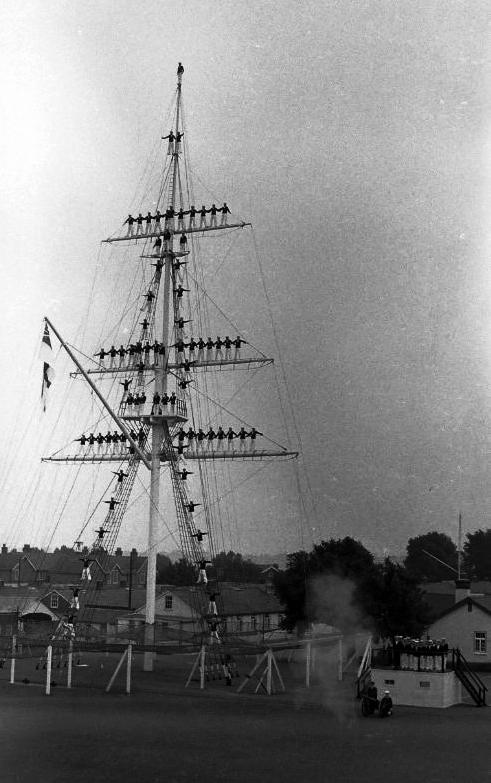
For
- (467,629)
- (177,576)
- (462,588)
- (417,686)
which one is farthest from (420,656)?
(177,576)

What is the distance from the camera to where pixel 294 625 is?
5206 centimetres

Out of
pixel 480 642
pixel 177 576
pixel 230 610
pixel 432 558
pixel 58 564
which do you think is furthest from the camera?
pixel 432 558

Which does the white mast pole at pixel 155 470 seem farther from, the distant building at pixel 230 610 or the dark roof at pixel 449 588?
the dark roof at pixel 449 588

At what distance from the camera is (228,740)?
2345 cm

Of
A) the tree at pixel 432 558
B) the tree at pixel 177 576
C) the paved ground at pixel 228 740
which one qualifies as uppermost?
the tree at pixel 432 558

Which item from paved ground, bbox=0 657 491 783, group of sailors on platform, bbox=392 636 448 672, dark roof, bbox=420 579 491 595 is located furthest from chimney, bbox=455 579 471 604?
group of sailors on platform, bbox=392 636 448 672

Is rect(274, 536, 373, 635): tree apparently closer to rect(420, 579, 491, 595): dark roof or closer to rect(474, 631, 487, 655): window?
rect(474, 631, 487, 655): window

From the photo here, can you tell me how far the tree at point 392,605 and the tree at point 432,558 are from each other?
64.3 meters

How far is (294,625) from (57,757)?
33186 mm

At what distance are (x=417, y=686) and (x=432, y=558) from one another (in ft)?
285

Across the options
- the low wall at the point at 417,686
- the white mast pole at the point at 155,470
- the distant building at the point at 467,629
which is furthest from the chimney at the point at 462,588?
the low wall at the point at 417,686

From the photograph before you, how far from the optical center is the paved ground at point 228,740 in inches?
749

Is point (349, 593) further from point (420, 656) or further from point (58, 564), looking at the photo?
point (58, 564)

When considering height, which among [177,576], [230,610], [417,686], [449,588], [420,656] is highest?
[449,588]
